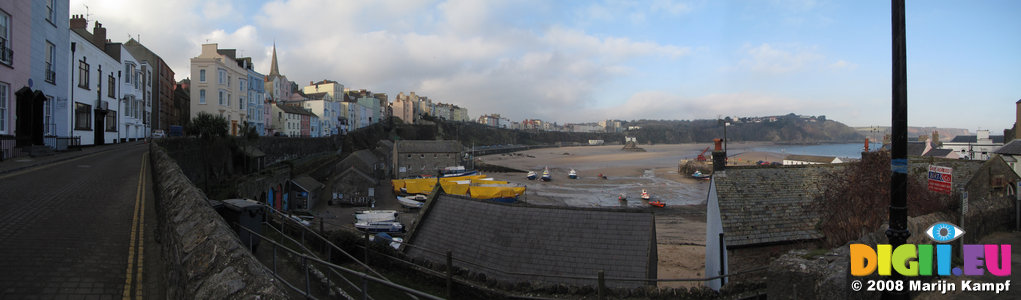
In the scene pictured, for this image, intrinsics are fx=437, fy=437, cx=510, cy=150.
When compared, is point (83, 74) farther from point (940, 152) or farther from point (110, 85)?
point (940, 152)

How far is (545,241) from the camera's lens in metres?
12.1

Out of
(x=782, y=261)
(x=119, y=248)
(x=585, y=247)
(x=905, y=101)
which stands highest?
(x=905, y=101)

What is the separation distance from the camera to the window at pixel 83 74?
1956cm

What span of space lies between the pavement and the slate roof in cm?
1294

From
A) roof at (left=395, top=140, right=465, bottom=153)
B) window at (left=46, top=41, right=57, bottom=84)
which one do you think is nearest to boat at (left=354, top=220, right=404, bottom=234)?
window at (left=46, top=41, right=57, bottom=84)

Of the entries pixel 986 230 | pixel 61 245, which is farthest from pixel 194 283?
pixel 986 230

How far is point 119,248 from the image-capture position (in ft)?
17.1

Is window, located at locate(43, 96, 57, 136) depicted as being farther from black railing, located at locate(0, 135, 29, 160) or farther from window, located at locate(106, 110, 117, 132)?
window, located at locate(106, 110, 117, 132)

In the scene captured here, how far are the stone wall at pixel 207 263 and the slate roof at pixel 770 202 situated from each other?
40.7 feet

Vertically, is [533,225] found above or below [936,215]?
below

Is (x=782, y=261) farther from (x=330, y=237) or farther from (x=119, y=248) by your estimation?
(x=330, y=237)

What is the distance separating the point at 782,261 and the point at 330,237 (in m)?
11.2

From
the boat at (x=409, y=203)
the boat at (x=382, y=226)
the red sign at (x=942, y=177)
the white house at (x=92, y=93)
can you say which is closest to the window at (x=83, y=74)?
the white house at (x=92, y=93)

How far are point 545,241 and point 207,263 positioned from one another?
9587 millimetres
